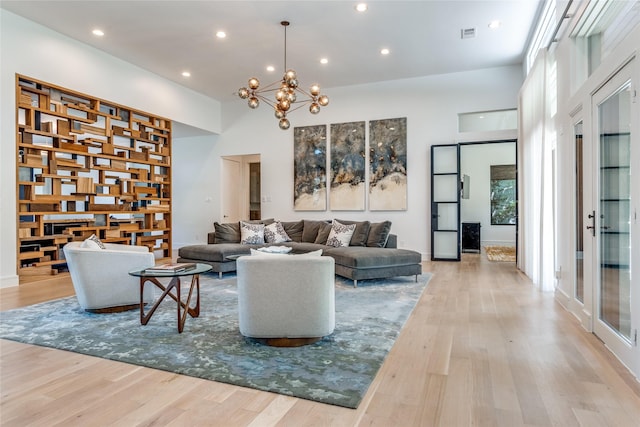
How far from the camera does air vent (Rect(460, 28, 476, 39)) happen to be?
541cm

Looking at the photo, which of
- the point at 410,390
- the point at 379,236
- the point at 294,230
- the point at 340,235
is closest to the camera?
the point at 410,390

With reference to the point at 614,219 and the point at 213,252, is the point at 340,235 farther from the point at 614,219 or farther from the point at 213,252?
the point at 614,219

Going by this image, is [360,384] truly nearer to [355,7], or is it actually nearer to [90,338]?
[90,338]

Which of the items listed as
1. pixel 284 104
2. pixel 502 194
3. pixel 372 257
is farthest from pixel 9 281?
pixel 502 194

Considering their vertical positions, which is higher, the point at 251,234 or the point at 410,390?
the point at 251,234

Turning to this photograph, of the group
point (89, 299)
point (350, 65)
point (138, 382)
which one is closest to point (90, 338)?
point (89, 299)

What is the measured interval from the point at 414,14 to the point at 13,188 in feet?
18.9

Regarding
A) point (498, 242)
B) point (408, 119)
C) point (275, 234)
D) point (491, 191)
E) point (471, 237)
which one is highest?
point (408, 119)

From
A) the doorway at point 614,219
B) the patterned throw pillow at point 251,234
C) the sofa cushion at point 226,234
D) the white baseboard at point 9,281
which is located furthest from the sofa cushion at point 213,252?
the doorway at point 614,219

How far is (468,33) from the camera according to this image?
5.50m

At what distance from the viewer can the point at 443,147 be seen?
7320mm

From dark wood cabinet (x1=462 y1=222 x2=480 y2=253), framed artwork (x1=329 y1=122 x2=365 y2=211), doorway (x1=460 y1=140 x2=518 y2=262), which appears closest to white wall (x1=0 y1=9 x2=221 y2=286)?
framed artwork (x1=329 y1=122 x2=365 y2=211)

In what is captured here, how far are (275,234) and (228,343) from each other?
391cm

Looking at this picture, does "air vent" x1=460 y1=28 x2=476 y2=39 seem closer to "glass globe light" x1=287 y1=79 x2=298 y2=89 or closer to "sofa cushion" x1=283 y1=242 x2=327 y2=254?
"glass globe light" x1=287 y1=79 x2=298 y2=89
